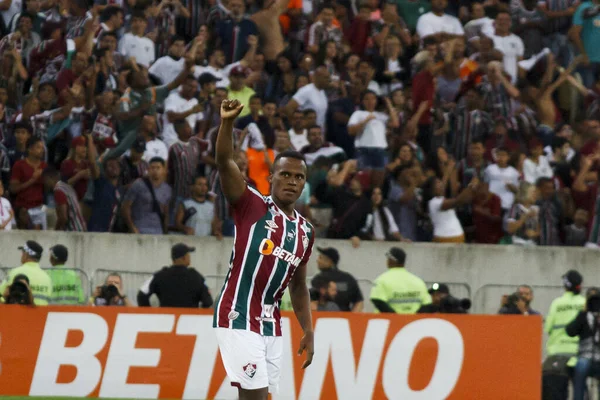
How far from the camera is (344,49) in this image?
1845 centimetres

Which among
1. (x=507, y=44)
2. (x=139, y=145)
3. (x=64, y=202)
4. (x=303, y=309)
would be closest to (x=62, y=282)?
(x=64, y=202)

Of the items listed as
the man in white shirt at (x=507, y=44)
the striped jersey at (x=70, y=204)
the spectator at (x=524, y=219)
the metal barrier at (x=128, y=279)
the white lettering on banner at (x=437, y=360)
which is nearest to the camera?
the white lettering on banner at (x=437, y=360)

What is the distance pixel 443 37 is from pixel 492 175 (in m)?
2.77

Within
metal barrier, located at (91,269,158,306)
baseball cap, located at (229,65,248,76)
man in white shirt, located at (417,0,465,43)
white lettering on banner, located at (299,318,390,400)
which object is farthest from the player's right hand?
man in white shirt, located at (417,0,465,43)

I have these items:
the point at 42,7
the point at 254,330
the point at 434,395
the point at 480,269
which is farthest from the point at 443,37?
the point at 254,330

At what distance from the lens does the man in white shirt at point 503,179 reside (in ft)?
55.8

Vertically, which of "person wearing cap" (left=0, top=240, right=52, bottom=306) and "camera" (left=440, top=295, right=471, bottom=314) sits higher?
"person wearing cap" (left=0, top=240, right=52, bottom=306)

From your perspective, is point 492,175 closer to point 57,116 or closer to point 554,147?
point 554,147

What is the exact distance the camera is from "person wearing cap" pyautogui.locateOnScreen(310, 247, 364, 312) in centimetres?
1430

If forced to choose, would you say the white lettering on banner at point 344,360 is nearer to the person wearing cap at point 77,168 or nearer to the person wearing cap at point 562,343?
the person wearing cap at point 562,343

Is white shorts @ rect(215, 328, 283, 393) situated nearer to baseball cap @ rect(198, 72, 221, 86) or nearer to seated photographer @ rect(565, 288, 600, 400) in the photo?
seated photographer @ rect(565, 288, 600, 400)

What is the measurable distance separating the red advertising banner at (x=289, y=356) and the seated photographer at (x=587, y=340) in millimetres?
454

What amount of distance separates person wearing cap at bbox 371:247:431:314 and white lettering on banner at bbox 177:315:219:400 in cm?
188

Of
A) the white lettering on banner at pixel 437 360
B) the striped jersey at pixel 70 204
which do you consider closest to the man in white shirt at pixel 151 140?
the striped jersey at pixel 70 204
